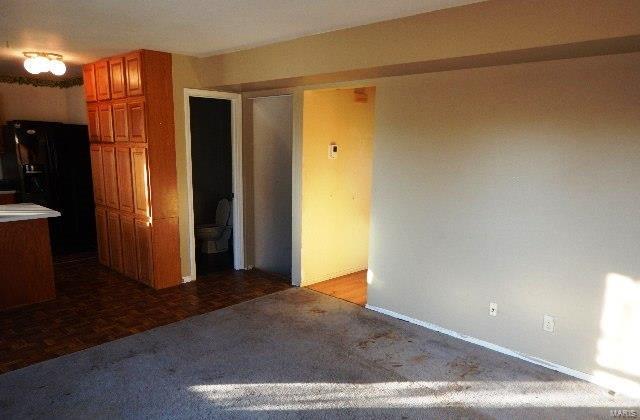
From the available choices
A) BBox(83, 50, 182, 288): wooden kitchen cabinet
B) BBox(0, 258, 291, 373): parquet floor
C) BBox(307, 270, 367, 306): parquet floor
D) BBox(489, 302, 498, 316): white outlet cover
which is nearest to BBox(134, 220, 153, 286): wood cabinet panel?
BBox(83, 50, 182, 288): wooden kitchen cabinet

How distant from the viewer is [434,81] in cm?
308

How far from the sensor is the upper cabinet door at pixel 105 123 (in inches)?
172

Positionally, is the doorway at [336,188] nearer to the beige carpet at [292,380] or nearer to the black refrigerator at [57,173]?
the beige carpet at [292,380]

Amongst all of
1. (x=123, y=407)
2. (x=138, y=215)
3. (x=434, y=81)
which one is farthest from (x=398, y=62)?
(x=138, y=215)

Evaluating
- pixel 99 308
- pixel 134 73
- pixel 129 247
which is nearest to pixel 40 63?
pixel 134 73

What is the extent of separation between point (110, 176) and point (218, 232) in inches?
52.9

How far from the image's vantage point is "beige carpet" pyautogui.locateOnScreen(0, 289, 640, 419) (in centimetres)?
229

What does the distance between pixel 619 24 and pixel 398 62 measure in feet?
4.02

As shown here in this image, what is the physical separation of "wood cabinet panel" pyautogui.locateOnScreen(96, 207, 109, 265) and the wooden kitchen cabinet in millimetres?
117

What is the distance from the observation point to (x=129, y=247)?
4398mm

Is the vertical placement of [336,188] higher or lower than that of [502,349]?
higher

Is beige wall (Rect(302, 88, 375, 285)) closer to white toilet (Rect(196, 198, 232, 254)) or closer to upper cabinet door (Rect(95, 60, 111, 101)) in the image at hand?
white toilet (Rect(196, 198, 232, 254))

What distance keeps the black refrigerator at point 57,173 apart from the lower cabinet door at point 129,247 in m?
1.40

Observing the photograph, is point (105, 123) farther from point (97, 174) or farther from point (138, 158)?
point (138, 158)
